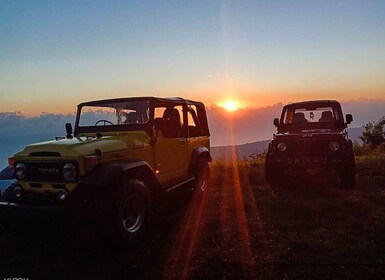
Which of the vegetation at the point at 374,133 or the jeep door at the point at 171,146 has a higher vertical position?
the jeep door at the point at 171,146

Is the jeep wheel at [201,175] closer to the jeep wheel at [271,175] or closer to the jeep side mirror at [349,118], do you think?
the jeep wheel at [271,175]

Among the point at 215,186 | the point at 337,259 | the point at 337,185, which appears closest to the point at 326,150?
the point at 337,185

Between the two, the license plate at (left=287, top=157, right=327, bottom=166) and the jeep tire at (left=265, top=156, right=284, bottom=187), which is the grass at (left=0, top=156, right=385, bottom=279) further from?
the jeep tire at (left=265, top=156, right=284, bottom=187)

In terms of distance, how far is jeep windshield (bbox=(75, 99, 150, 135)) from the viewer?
6.25m

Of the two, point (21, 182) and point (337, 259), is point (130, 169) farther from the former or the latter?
point (337, 259)

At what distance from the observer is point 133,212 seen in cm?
516

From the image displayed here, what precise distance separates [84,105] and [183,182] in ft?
7.84

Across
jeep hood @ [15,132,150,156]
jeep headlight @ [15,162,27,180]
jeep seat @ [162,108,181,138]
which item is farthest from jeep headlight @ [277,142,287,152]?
jeep headlight @ [15,162,27,180]

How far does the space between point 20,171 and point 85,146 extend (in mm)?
1037

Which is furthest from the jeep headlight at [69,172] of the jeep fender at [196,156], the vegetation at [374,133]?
the vegetation at [374,133]

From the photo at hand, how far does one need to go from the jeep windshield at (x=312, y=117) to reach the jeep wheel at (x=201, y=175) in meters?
2.80

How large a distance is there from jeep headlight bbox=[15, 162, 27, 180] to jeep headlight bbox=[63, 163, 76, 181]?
75 cm

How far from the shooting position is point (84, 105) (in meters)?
6.86

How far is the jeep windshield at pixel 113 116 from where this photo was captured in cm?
625
